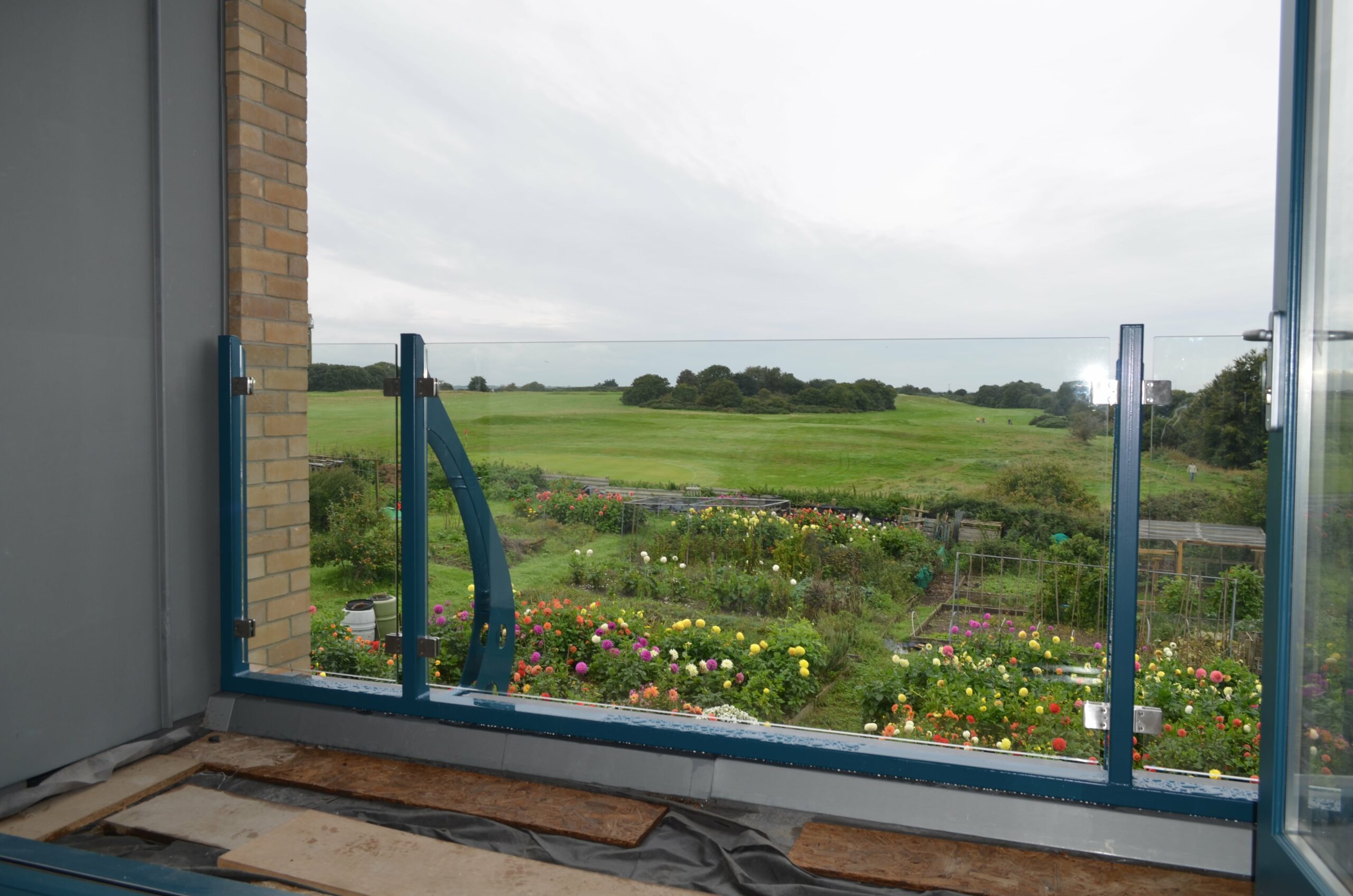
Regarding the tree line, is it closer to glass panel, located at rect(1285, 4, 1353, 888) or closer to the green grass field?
the green grass field

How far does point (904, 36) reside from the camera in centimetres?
498

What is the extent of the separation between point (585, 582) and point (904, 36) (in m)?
3.99

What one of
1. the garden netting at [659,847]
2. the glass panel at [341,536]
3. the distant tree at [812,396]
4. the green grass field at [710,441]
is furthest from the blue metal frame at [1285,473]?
the glass panel at [341,536]

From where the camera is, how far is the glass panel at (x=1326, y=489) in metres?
1.50

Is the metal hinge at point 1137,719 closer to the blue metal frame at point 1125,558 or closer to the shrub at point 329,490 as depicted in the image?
the blue metal frame at point 1125,558

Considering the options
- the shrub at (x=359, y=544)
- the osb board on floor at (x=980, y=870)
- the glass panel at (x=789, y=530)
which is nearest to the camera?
the osb board on floor at (x=980, y=870)

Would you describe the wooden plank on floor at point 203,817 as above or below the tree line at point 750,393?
below

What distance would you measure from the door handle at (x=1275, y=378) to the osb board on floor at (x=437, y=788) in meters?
1.72

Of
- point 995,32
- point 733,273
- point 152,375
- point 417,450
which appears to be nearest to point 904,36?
point 995,32

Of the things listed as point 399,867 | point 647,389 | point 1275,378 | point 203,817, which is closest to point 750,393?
point 647,389

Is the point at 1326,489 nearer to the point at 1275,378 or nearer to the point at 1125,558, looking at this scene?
the point at 1275,378

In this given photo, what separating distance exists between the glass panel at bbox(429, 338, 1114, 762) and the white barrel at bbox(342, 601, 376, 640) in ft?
0.84

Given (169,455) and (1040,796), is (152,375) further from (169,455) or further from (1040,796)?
(1040,796)

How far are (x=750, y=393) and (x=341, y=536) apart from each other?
60.5 inches
